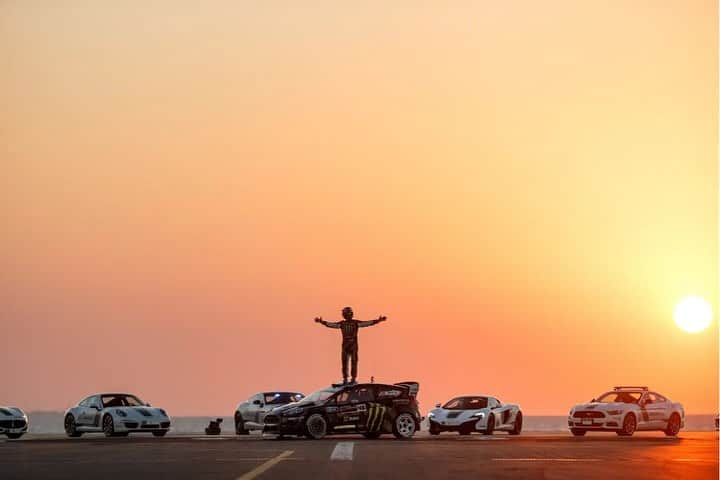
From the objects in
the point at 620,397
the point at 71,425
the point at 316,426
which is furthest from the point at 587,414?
the point at 71,425

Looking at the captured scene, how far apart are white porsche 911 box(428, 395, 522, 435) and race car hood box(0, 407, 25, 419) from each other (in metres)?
13.3

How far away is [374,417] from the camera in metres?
36.2

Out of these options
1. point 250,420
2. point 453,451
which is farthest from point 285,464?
point 250,420

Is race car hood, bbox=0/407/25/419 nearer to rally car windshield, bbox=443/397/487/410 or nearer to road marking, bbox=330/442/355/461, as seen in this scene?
rally car windshield, bbox=443/397/487/410

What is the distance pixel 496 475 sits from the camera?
18531mm

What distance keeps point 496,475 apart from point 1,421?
25890mm

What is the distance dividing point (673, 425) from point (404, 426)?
34.4 ft

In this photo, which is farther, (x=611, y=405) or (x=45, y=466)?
(x=611, y=405)

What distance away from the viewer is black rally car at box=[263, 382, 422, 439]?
35844mm

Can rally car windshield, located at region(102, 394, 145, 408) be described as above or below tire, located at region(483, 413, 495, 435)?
above

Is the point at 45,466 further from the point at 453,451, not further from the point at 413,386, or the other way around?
the point at 413,386

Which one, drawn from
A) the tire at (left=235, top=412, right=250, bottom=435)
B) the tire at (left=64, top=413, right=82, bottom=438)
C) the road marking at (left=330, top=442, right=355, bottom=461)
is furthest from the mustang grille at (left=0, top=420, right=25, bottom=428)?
the road marking at (left=330, top=442, right=355, bottom=461)

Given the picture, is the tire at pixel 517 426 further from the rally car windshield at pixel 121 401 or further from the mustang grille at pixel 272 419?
the rally car windshield at pixel 121 401

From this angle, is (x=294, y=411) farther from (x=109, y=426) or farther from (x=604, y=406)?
(x=604, y=406)
